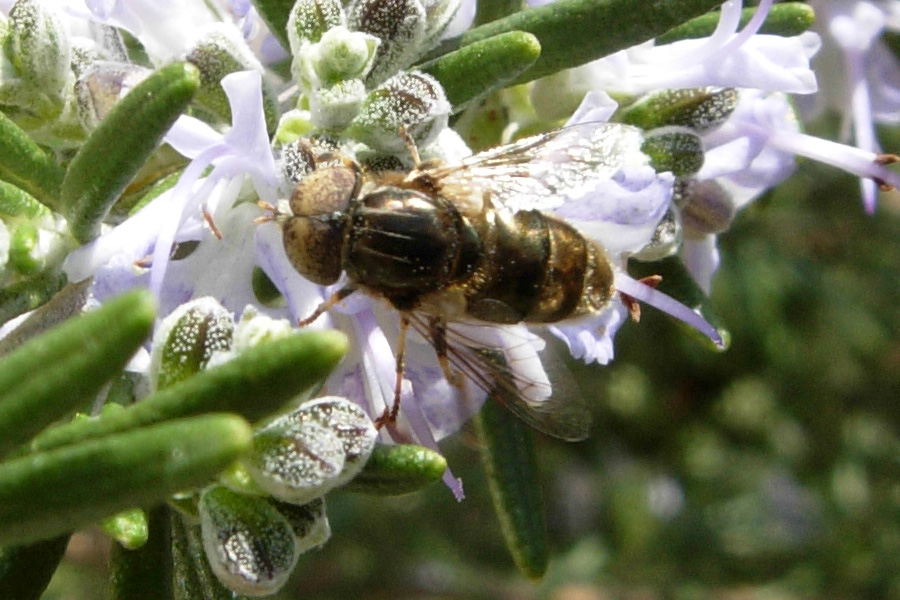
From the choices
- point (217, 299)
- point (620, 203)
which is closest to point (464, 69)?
point (620, 203)

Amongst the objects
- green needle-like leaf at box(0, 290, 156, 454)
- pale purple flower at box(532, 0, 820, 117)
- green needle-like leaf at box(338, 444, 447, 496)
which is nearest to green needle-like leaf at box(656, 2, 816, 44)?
pale purple flower at box(532, 0, 820, 117)

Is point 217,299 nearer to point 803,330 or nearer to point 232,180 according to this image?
point 232,180

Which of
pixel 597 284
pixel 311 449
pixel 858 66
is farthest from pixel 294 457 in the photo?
pixel 858 66

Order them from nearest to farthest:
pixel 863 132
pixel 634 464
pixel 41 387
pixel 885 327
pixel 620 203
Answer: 1. pixel 41 387
2. pixel 620 203
3. pixel 863 132
4. pixel 885 327
5. pixel 634 464

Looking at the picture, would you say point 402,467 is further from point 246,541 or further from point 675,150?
point 675,150

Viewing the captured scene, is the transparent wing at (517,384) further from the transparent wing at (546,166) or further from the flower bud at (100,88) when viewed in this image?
the flower bud at (100,88)

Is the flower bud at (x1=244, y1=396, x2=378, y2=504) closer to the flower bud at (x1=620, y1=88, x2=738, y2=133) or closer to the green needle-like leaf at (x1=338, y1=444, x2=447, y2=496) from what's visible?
the green needle-like leaf at (x1=338, y1=444, x2=447, y2=496)
